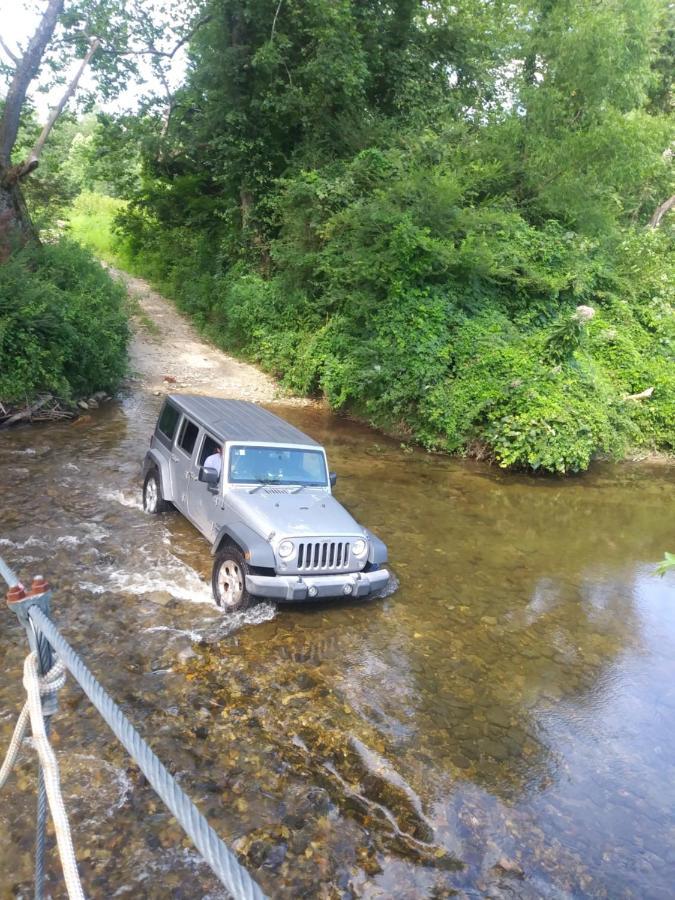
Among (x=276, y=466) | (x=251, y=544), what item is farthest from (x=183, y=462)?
(x=251, y=544)

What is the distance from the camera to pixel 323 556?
7195 mm

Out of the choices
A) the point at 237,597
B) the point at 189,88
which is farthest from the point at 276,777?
the point at 189,88

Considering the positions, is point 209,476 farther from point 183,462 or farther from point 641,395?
point 641,395

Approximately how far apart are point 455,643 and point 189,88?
21.5m

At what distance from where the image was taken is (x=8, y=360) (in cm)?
1280

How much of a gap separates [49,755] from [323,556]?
5.43 meters

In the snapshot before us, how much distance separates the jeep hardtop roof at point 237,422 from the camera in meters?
8.30

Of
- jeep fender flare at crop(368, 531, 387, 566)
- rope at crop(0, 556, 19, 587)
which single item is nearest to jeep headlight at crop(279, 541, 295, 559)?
jeep fender flare at crop(368, 531, 387, 566)

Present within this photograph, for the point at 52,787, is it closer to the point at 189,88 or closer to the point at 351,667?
the point at 351,667

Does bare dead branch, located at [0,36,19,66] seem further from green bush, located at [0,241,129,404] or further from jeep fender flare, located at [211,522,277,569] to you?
jeep fender flare, located at [211,522,277,569]

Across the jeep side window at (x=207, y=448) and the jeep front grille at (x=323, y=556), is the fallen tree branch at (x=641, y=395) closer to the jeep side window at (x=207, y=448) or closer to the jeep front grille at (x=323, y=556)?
the jeep front grille at (x=323, y=556)

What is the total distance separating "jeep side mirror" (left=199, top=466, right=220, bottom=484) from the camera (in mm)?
Answer: 7691

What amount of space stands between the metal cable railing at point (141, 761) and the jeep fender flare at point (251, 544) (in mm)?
4527

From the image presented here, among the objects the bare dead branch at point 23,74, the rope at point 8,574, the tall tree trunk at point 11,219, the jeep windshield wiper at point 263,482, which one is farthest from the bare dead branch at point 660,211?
the rope at point 8,574
